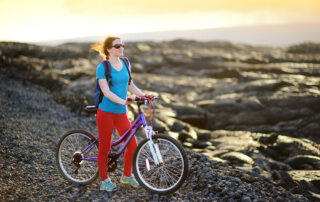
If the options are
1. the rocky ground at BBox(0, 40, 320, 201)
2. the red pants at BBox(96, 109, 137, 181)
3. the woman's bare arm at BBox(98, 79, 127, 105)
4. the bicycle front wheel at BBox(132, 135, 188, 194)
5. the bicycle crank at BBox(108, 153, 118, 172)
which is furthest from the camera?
the rocky ground at BBox(0, 40, 320, 201)

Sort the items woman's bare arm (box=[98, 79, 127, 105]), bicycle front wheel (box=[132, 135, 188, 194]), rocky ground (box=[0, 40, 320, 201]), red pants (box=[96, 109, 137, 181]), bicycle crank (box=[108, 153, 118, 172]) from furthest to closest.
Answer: rocky ground (box=[0, 40, 320, 201]), bicycle crank (box=[108, 153, 118, 172]), red pants (box=[96, 109, 137, 181]), bicycle front wheel (box=[132, 135, 188, 194]), woman's bare arm (box=[98, 79, 127, 105])

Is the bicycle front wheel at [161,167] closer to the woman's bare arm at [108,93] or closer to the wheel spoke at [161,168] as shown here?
the wheel spoke at [161,168]

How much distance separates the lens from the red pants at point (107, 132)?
4902 mm

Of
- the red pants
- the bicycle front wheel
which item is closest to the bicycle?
the bicycle front wheel

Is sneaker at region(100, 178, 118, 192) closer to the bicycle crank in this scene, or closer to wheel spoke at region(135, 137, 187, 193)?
the bicycle crank

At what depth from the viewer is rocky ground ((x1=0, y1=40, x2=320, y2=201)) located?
5.35 m

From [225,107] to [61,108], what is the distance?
24.5 ft

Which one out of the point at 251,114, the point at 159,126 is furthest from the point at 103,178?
the point at 251,114

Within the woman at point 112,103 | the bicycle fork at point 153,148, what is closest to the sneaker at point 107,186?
the woman at point 112,103

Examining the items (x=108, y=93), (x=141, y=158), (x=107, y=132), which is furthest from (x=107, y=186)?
(x=108, y=93)

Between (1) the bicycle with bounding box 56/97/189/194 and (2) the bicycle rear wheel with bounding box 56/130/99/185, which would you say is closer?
(1) the bicycle with bounding box 56/97/189/194

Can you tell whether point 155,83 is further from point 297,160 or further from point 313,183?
point 313,183

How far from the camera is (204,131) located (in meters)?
11.2

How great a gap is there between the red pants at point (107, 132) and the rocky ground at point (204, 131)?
60cm
